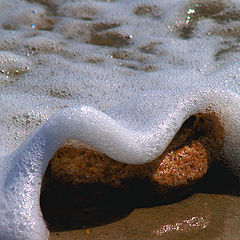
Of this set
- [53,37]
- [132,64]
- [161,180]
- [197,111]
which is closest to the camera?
[161,180]

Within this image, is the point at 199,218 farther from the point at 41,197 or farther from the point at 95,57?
the point at 95,57

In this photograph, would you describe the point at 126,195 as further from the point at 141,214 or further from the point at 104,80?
the point at 104,80

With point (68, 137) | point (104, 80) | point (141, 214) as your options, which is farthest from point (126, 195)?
point (104, 80)

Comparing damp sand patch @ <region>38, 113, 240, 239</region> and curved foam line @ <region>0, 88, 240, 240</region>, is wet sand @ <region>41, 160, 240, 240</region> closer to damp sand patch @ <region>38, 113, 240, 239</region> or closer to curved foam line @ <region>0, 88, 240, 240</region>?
damp sand patch @ <region>38, 113, 240, 239</region>

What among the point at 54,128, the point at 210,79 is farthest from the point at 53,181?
the point at 210,79

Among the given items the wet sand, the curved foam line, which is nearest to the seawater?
the curved foam line

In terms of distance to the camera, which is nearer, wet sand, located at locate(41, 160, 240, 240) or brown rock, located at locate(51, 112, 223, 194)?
wet sand, located at locate(41, 160, 240, 240)
